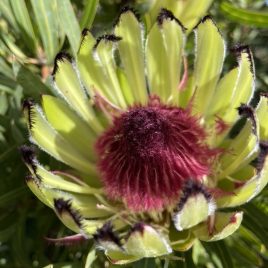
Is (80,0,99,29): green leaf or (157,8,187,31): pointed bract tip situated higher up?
(157,8,187,31): pointed bract tip

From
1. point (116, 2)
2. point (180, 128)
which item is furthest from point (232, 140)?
point (116, 2)

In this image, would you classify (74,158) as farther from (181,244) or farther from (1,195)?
(181,244)

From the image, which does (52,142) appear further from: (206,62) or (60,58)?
(206,62)

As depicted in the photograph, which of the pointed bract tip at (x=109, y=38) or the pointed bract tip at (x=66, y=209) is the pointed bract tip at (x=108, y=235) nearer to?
the pointed bract tip at (x=66, y=209)

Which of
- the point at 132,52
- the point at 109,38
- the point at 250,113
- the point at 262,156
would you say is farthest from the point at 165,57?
the point at 262,156

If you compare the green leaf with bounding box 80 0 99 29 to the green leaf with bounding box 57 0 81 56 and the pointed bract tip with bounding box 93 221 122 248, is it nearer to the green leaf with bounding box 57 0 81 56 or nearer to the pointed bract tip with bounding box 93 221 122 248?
the green leaf with bounding box 57 0 81 56

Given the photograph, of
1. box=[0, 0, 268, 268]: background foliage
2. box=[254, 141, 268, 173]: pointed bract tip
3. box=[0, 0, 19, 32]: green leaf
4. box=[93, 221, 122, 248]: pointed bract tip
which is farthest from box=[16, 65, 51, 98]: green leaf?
box=[254, 141, 268, 173]: pointed bract tip

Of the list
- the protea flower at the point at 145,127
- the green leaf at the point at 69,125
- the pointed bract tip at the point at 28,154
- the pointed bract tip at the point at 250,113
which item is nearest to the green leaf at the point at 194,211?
the protea flower at the point at 145,127
